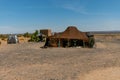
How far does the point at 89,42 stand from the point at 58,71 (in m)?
22.3

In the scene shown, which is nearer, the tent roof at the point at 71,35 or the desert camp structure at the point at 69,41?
the desert camp structure at the point at 69,41

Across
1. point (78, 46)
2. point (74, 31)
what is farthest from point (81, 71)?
point (74, 31)

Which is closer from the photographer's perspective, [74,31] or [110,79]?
[110,79]

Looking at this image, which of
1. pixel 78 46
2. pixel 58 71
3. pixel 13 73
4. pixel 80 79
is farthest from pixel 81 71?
pixel 78 46

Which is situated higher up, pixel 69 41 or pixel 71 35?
pixel 71 35

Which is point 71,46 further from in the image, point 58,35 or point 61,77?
point 61,77

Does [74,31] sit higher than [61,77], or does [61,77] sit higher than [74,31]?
[74,31]

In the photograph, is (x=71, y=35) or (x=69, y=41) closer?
(x=69, y=41)

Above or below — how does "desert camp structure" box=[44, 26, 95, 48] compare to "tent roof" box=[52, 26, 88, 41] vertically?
below

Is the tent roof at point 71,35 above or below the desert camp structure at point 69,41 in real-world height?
above

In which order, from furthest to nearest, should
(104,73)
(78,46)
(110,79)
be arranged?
(78,46), (104,73), (110,79)

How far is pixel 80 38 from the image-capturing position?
122ft

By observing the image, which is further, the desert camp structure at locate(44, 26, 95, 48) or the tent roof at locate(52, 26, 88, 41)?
the tent roof at locate(52, 26, 88, 41)

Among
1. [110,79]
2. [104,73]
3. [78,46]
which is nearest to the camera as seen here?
[110,79]
